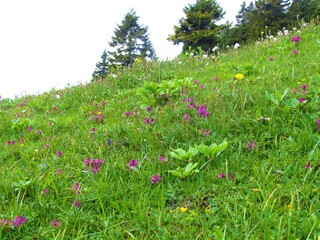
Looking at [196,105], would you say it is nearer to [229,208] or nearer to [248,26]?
[229,208]

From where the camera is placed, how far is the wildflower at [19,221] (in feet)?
6.59

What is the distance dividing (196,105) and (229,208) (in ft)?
5.72

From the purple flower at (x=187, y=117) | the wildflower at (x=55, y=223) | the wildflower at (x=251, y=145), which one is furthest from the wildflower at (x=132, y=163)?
the wildflower at (x=251, y=145)

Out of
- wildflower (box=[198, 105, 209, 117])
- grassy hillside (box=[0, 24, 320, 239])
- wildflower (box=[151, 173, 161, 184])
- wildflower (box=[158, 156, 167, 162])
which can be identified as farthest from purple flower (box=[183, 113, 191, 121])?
wildflower (box=[151, 173, 161, 184])

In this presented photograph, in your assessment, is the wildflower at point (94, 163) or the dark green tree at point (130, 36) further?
the dark green tree at point (130, 36)

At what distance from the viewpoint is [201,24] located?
116 feet

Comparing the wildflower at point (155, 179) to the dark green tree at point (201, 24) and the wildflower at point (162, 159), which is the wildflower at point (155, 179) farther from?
the dark green tree at point (201, 24)

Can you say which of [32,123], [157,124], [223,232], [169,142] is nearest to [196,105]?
[157,124]

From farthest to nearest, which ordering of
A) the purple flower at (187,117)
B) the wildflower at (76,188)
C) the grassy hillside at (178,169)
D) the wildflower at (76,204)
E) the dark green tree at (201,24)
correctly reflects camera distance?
the dark green tree at (201,24)
the purple flower at (187,117)
the wildflower at (76,188)
the wildflower at (76,204)
the grassy hillside at (178,169)

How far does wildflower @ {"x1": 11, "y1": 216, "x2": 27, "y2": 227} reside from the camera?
2008 millimetres

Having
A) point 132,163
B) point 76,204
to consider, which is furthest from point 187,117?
point 76,204

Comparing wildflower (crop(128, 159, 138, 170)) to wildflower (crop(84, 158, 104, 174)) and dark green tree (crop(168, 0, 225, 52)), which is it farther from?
dark green tree (crop(168, 0, 225, 52))

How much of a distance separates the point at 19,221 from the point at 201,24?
1413 inches

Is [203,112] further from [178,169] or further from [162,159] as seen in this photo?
[178,169]
